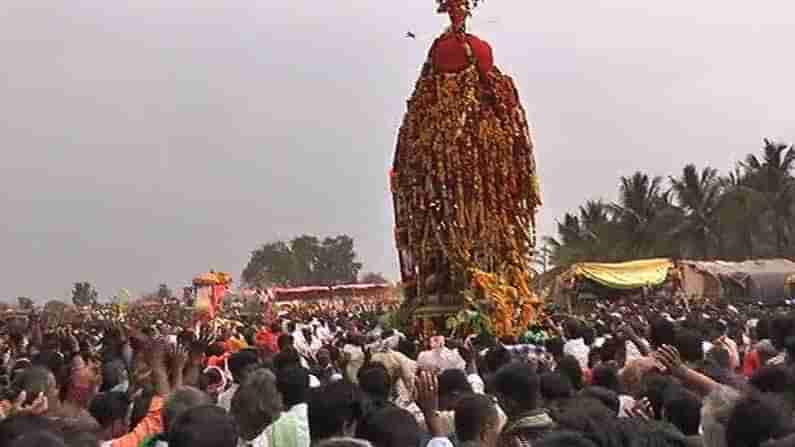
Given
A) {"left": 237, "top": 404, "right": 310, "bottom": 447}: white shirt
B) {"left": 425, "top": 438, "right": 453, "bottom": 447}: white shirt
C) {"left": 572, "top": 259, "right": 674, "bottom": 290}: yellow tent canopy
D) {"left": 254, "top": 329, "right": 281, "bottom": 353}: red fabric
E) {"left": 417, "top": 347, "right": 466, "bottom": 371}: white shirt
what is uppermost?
{"left": 572, "top": 259, "right": 674, "bottom": 290}: yellow tent canopy

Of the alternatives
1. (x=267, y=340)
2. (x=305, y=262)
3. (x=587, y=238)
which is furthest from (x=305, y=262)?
(x=267, y=340)

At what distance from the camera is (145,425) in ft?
19.9

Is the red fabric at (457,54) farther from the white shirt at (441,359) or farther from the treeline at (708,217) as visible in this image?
the treeline at (708,217)

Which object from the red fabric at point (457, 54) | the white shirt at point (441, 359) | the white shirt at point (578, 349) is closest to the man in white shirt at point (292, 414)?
the white shirt at point (441, 359)

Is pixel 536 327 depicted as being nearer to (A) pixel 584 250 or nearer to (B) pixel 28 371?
(B) pixel 28 371

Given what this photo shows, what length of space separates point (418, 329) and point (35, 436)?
17224 mm

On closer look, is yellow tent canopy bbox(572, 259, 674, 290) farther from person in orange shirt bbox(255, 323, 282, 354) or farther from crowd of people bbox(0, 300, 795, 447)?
crowd of people bbox(0, 300, 795, 447)

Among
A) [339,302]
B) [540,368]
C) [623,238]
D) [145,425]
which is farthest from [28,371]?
[623,238]

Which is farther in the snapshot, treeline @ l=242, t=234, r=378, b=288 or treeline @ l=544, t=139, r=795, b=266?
treeline @ l=242, t=234, r=378, b=288

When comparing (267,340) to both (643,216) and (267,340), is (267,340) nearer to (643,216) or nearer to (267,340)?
(267,340)

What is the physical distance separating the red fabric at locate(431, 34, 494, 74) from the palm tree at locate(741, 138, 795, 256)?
3296 centimetres

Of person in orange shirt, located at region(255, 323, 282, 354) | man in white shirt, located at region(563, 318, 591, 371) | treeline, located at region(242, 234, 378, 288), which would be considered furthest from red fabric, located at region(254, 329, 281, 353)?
treeline, located at region(242, 234, 378, 288)

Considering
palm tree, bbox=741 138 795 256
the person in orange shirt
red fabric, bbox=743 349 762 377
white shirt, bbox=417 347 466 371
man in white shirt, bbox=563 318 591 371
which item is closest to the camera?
red fabric, bbox=743 349 762 377

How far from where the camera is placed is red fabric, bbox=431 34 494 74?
2078 centimetres
